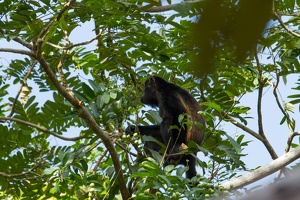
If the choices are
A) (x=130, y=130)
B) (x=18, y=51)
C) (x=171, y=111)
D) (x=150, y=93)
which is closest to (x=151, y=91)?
(x=150, y=93)

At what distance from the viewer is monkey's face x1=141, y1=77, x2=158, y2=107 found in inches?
301

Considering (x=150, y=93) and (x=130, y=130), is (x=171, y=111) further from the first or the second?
(x=130, y=130)

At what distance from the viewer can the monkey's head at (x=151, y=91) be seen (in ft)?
25.0

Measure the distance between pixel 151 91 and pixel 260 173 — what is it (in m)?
4.02

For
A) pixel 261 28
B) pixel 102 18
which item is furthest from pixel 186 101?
pixel 261 28

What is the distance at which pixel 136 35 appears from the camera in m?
5.23

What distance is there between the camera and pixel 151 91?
25.3 feet

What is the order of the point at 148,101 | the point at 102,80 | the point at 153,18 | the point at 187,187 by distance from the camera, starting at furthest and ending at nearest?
the point at 148,101 → the point at 102,80 → the point at 153,18 → the point at 187,187

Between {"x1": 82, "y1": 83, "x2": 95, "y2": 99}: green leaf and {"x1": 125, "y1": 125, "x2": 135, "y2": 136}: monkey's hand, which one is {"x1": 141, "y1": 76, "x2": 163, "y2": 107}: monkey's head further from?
{"x1": 82, "y1": 83, "x2": 95, "y2": 99}: green leaf

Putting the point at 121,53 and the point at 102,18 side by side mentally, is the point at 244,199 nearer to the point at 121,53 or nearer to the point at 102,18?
the point at 102,18

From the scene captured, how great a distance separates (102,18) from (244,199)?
4.50 metres

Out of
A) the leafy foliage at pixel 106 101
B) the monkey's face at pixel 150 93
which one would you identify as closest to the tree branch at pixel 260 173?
the leafy foliage at pixel 106 101

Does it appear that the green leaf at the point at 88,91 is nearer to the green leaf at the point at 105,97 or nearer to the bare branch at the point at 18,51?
the green leaf at the point at 105,97

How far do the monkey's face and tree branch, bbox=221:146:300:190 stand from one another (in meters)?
3.53
